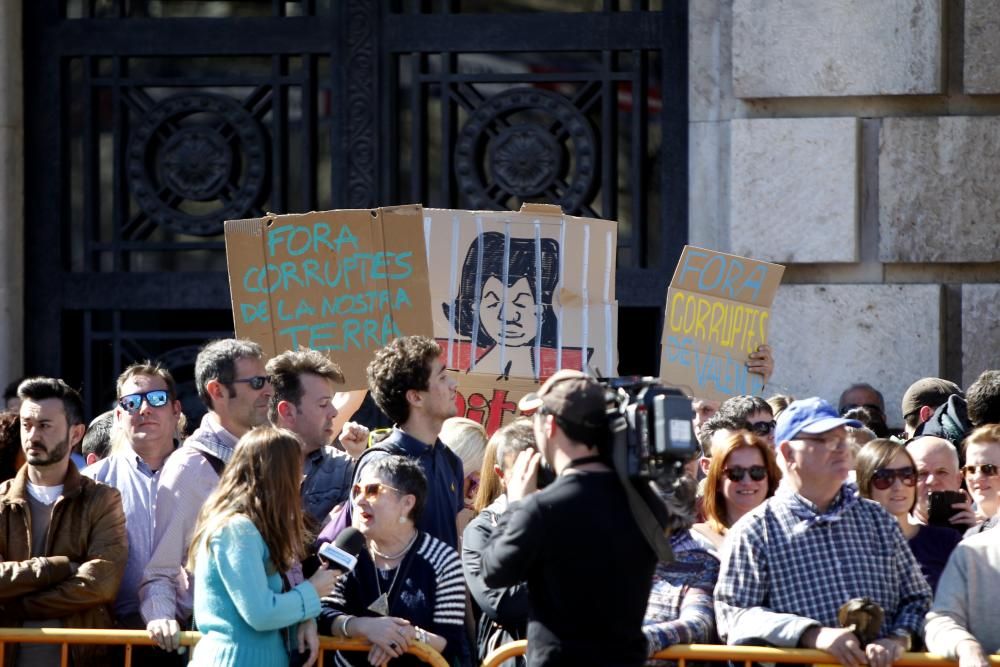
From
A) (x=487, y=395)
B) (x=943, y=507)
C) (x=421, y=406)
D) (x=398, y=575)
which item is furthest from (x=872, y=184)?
(x=398, y=575)

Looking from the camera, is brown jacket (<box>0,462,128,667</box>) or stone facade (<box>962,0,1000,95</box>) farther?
stone facade (<box>962,0,1000,95</box>)

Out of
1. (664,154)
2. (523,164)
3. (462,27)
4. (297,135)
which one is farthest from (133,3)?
(664,154)

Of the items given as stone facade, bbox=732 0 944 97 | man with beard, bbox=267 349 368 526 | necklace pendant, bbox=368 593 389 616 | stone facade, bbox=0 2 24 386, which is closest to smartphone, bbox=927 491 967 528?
necklace pendant, bbox=368 593 389 616

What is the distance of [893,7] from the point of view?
746 cm

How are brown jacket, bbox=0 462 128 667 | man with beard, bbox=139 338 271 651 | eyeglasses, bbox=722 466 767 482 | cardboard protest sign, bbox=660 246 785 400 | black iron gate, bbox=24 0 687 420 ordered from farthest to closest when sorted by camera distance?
black iron gate, bbox=24 0 687 420 → cardboard protest sign, bbox=660 246 785 400 → eyeglasses, bbox=722 466 767 482 → man with beard, bbox=139 338 271 651 → brown jacket, bbox=0 462 128 667

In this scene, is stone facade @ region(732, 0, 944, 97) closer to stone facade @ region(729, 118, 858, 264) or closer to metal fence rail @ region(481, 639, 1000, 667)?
stone facade @ region(729, 118, 858, 264)

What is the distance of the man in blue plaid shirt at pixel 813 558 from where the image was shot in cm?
449

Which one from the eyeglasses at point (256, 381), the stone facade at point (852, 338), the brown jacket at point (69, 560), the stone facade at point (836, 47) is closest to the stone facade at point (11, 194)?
the eyeglasses at point (256, 381)

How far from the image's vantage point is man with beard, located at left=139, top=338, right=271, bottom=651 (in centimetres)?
503

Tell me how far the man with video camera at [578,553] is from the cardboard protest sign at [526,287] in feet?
8.73

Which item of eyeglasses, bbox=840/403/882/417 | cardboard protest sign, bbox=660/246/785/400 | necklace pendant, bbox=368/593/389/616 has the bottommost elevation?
necklace pendant, bbox=368/593/389/616

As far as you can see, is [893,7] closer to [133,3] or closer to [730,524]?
[730,524]

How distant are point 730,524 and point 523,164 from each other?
3.15m

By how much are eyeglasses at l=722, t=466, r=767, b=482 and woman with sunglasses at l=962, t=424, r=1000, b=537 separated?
0.80 metres
